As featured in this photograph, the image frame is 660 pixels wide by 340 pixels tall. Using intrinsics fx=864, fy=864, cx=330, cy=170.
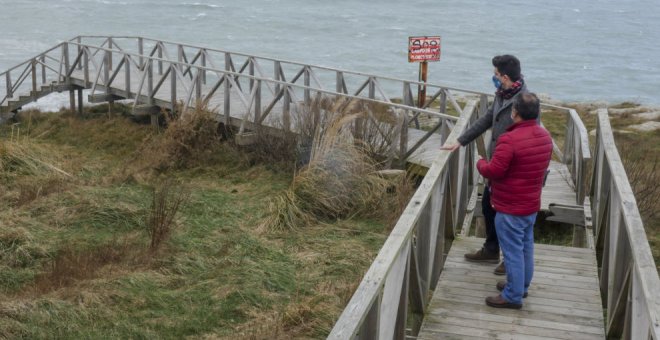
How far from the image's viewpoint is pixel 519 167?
514 cm

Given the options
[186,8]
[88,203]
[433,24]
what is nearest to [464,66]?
[433,24]

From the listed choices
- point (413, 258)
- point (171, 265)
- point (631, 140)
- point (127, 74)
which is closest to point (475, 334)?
point (413, 258)

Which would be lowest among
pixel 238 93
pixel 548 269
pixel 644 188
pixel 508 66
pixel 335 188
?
pixel 644 188

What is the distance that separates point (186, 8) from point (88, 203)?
61.1 metres

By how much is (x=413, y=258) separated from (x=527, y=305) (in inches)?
38.9

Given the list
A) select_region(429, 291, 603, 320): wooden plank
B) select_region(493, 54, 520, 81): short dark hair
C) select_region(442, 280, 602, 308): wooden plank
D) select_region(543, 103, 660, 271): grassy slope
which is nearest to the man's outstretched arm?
select_region(493, 54, 520, 81): short dark hair

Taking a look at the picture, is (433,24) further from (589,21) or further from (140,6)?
(140,6)

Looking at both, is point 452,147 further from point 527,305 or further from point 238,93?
point 238,93

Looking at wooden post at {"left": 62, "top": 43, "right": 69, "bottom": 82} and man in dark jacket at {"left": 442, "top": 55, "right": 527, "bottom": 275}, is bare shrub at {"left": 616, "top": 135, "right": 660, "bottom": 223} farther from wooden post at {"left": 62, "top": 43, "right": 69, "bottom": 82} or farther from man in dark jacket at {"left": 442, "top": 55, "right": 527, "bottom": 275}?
wooden post at {"left": 62, "top": 43, "right": 69, "bottom": 82}

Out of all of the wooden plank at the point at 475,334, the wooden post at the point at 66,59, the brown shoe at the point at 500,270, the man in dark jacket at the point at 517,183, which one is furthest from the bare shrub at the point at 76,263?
the wooden post at the point at 66,59

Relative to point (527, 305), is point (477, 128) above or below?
above

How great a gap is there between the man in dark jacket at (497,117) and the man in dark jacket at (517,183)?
288 mm

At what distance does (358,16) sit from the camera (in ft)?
232

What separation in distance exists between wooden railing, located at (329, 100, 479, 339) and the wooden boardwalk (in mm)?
142
